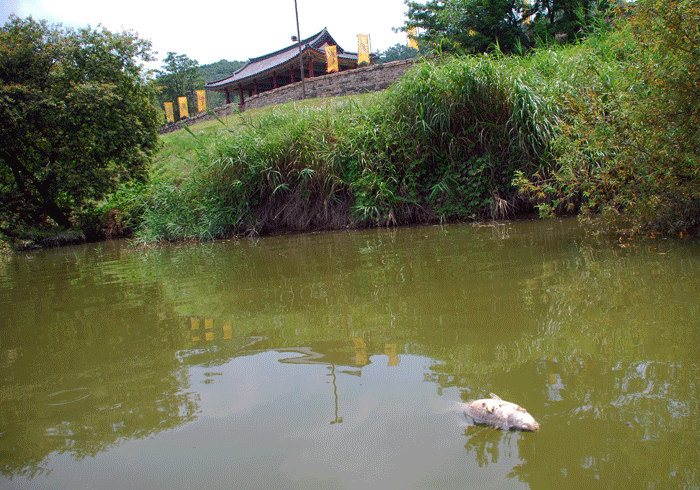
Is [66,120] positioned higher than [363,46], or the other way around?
[363,46]

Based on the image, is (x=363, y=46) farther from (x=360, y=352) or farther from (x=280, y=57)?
(x=360, y=352)

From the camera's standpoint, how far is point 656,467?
1085 mm

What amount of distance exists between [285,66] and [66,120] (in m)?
15.5

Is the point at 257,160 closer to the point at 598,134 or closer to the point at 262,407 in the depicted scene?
the point at 598,134

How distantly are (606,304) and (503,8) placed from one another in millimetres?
13788

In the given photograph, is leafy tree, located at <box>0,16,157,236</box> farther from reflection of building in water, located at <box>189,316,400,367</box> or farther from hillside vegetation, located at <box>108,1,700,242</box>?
reflection of building in water, located at <box>189,316,400,367</box>

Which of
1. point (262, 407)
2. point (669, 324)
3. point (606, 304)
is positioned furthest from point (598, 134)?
point (262, 407)

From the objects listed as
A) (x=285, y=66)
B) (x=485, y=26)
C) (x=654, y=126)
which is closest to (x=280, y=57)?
(x=285, y=66)

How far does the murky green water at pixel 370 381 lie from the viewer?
1182 mm

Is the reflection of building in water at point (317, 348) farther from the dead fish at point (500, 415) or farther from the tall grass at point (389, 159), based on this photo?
the tall grass at point (389, 159)

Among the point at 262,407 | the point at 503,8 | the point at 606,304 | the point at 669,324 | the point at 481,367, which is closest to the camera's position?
the point at 262,407

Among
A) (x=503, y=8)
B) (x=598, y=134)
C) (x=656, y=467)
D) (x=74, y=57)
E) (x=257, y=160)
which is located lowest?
(x=656, y=467)

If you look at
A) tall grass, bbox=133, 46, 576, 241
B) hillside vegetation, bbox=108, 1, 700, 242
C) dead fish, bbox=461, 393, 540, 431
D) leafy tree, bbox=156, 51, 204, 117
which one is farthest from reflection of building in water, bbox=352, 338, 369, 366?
leafy tree, bbox=156, 51, 204, 117

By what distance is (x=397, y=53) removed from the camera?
50969mm
